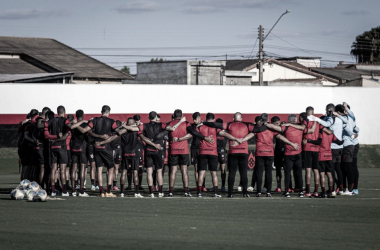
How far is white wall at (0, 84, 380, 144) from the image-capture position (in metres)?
34.9

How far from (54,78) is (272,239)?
3299 cm

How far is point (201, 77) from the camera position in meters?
58.2

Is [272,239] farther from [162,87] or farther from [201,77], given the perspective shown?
[201,77]

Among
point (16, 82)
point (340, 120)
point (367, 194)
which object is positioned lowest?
point (367, 194)

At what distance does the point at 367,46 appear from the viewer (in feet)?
371

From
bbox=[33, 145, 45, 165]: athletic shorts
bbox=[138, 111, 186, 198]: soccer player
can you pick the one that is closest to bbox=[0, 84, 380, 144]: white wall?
bbox=[33, 145, 45, 165]: athletic shorts

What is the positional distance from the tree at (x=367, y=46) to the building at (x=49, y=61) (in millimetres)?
61383

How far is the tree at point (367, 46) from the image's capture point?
367 feet

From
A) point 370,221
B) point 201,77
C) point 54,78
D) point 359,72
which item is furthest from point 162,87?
point 359,72

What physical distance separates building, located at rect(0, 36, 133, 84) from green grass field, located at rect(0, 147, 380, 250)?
37.6 metres

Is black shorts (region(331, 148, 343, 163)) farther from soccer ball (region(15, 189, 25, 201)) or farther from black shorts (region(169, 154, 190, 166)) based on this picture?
soccer ball (region(15, 189, 25, 201))

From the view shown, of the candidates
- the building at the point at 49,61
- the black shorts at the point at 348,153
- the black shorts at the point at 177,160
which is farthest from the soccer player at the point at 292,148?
the building at the point at 49,61

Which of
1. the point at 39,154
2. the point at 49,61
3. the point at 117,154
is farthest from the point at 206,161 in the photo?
the point at 49,61

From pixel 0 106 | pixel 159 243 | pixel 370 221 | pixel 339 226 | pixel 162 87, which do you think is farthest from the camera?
pixel 162 87
